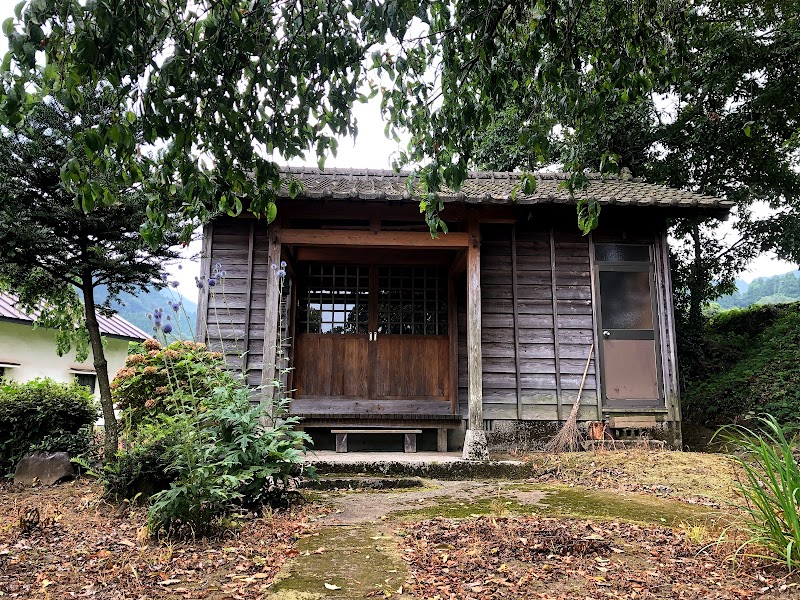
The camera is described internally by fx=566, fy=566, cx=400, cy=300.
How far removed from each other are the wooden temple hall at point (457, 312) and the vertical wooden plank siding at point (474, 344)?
0.15 feet

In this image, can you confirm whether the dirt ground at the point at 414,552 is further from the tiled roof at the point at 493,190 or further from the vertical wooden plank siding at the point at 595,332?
the tiled roof at the point at 493,190

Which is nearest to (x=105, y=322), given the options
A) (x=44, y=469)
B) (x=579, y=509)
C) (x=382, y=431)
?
(x=44, y=469)

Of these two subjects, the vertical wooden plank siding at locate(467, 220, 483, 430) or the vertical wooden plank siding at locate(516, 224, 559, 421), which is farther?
the vertical wooden plank siding at locate(516, 224, 559, 421)

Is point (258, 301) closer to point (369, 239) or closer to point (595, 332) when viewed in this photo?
point (369, 239)

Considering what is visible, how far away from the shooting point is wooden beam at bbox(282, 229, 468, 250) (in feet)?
23.5

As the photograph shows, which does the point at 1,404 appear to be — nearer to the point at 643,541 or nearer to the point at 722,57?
the point at 643,541

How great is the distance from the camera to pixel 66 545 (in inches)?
140

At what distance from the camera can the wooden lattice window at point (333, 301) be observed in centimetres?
877

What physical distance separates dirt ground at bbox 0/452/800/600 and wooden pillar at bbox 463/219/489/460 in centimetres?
160

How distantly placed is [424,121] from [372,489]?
370 cm

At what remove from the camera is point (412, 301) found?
8891 millimetres

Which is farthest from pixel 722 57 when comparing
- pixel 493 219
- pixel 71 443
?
pixel 71 443

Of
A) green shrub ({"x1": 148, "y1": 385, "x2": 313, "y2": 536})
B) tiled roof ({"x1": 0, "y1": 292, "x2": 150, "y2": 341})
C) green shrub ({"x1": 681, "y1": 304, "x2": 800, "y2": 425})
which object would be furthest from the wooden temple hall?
tiled roof ({"x1": 0, "y1": 292, "x2": 150, "y2": 341})

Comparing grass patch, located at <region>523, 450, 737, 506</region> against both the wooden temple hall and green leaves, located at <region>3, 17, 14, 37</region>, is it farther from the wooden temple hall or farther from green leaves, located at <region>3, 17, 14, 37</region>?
green leaves, located at <region>3, 17, 14, 37</region>
